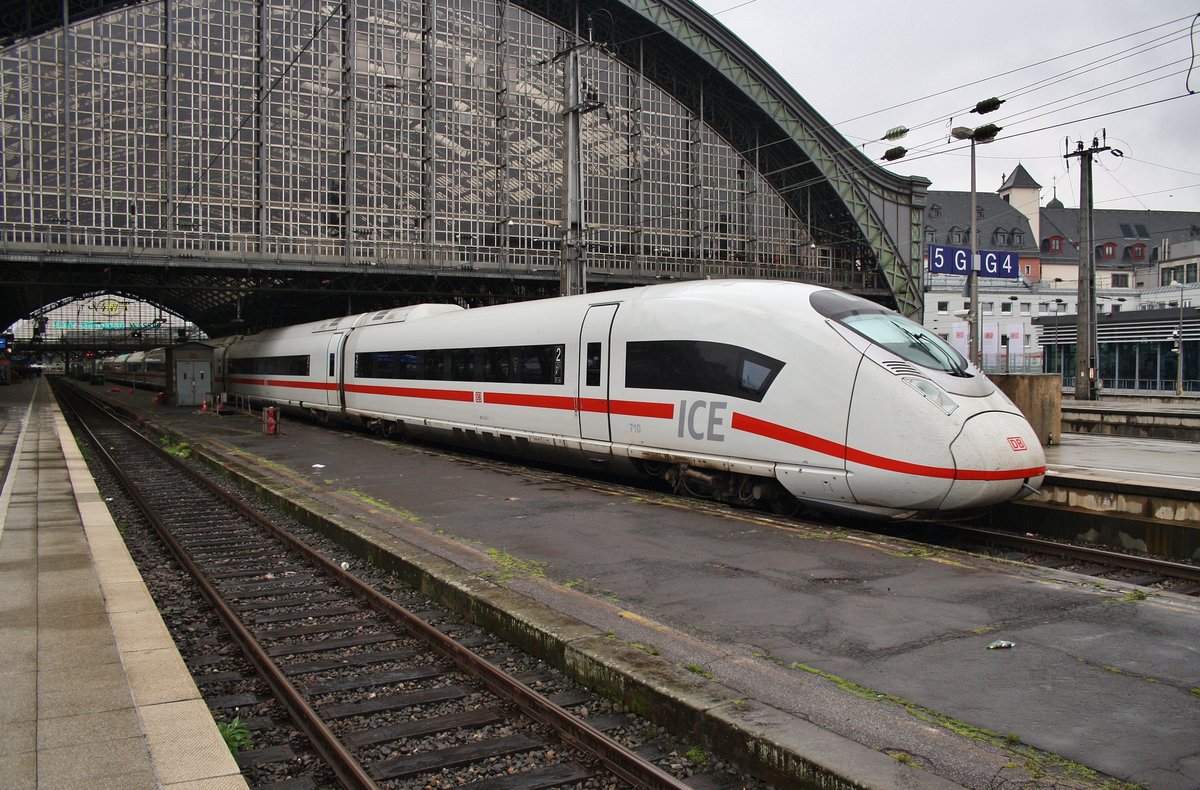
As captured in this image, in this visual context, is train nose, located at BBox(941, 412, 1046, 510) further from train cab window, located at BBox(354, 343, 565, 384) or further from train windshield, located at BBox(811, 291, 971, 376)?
train cab window, located at BBox(354, 343, 565, 384)

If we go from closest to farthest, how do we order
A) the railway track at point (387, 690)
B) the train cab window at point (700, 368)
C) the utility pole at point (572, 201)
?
the railway track at point (387, 690), the train cab window at point (700, 368), the utility pole at point (572, 201)

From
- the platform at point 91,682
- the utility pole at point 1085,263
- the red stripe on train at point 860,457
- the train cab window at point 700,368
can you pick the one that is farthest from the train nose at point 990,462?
the utility pole at point 1085,263

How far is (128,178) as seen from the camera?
34.8 m

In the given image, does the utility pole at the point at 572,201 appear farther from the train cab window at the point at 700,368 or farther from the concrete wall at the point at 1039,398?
the concrete wall at the point at 1039,398

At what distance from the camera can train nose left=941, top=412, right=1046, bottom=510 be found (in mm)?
8680

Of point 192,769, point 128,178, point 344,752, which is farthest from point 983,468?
point 128,178

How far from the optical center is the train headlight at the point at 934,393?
8.88 metres

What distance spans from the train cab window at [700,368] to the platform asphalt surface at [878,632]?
5.17 ft

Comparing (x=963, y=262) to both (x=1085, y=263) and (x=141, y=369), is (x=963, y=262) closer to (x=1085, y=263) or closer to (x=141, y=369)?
(x=1085, y=263)

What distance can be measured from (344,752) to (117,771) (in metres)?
1.05

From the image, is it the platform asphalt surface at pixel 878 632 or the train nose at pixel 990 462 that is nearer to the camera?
the platform asphalt surface at pixel 878 632

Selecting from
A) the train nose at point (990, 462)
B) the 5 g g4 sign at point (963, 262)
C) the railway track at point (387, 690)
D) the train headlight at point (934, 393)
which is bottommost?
the railway track at point (387, 690)

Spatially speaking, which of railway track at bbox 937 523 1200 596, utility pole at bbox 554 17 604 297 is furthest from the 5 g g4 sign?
railway track at bbox 937 523 1200 596

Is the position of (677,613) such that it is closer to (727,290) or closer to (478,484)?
(727,290)
